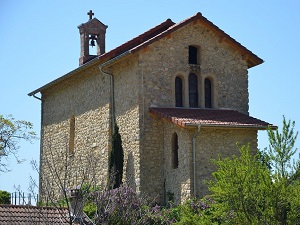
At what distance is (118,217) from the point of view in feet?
74.5

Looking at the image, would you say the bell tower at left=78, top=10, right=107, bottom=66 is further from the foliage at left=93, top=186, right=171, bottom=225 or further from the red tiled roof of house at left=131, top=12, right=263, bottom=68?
the foliage at left=93, top=186, right=171, bottom=225

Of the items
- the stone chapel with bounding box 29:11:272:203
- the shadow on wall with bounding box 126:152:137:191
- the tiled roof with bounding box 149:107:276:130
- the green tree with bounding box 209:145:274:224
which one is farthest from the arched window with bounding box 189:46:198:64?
the green tree with bounding box 209:145:274:224

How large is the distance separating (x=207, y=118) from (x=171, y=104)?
6.80 feet

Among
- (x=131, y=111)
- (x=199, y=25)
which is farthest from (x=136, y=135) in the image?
(x=199, y=25)

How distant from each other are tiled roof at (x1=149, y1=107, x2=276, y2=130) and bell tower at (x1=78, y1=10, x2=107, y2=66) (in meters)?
8.23

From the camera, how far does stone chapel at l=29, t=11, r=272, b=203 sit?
2642 centimetres

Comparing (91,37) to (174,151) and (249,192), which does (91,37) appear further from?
(249,192)

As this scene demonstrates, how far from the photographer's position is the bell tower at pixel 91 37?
34.8 metres

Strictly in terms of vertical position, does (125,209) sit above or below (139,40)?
below

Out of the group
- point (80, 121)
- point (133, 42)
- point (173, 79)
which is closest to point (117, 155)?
A: point (173, 79)

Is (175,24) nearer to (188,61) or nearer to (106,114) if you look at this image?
(188,61)

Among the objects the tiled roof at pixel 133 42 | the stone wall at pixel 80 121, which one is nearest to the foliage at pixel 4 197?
the stone wall at pixel 80 121

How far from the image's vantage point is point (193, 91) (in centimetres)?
2908

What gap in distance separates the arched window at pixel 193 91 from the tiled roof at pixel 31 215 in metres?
8.97
